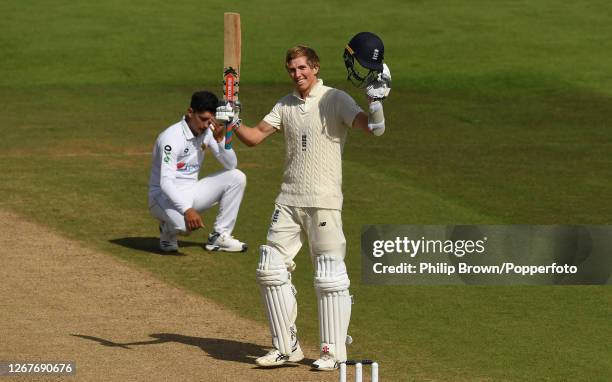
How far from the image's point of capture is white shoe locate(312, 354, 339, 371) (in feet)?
35.9

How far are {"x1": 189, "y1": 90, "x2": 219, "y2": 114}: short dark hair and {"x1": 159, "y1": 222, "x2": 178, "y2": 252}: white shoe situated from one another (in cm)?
143

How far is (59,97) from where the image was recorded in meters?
26.3

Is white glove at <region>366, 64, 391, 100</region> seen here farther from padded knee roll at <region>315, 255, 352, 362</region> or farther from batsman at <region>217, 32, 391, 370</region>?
padded knee roll at <region>315, 255, 352, 362</region>

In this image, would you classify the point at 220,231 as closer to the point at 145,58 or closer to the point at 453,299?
the point at 453,299

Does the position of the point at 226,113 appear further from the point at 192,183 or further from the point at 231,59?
the point at 192,183

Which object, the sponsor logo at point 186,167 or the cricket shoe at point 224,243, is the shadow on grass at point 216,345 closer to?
the cricket shoe at point 224,243

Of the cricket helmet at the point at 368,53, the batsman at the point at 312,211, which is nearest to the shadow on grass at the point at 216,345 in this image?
the batsman at the point at 312,211

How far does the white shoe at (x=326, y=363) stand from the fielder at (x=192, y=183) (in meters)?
4.53

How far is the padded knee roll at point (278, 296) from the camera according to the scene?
36.2 ft

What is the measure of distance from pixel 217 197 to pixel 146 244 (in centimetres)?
105

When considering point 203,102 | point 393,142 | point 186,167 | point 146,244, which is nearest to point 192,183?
point 186,167

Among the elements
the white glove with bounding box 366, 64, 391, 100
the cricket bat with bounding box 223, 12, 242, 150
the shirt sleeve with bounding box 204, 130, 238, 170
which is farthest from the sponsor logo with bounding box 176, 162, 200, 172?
the white glove with bounding box 366, 64, 391, 100

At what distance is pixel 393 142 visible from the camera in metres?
22.2

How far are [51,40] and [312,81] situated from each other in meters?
21.2
